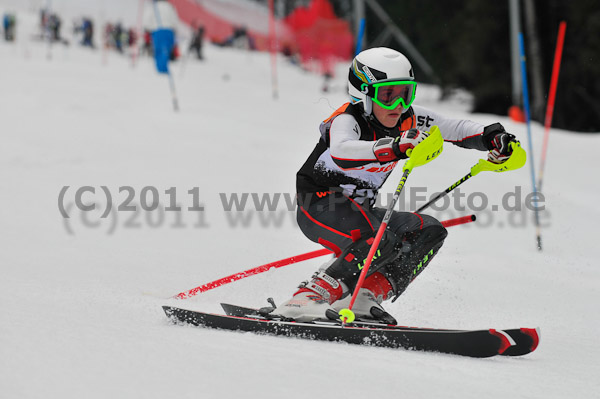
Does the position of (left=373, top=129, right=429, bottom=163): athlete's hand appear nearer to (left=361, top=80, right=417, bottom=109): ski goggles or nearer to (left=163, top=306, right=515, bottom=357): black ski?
(left=361, top=80, right=417, bottom=109): ski goggles

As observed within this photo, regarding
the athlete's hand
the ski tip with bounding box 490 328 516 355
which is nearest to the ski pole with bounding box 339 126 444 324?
the athlete's hand

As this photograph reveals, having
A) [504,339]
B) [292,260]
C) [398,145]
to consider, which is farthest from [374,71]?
[504,339]

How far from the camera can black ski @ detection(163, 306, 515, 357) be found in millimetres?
3051

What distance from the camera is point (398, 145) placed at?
3.20 meters

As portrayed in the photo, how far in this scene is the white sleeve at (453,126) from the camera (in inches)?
153

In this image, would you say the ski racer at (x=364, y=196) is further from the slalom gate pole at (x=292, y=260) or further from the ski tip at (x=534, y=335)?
the ski tip at (x=534, y=335)

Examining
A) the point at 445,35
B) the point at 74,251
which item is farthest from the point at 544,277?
the point at 445,35

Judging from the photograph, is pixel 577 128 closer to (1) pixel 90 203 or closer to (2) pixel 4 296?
(1) pixel 90 203

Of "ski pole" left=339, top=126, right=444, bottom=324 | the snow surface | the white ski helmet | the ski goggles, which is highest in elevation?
the white ski helmet

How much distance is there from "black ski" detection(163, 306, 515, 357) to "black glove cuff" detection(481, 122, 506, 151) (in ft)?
3.86

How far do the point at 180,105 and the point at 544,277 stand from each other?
9464 mm

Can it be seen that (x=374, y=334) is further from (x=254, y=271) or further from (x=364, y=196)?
(x=254, y=271)

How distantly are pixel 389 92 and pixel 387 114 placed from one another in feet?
0.48

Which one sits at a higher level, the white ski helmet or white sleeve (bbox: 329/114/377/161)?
the white ski helmet
